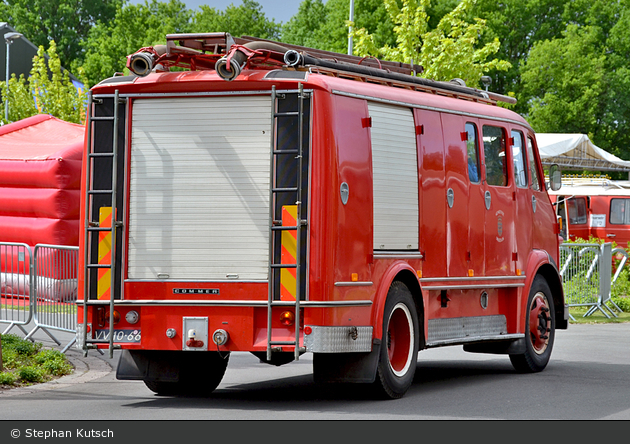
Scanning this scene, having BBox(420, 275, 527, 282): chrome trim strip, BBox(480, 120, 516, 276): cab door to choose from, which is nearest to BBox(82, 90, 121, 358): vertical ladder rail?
BBox(420, 275, 527, 282): chrome trim strip

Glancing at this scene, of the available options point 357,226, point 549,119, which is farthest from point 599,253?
point 549,119

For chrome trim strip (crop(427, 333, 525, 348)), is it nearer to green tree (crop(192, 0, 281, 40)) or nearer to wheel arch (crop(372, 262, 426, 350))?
wheel arch (crop(372, 262, 426, 350))

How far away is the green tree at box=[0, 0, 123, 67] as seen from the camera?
7231 centimetres

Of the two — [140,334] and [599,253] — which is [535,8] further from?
[140,334]

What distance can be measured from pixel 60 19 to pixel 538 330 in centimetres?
6637

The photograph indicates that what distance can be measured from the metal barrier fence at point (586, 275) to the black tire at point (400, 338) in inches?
439

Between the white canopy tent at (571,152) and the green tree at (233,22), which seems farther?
the green tree at (233,22)

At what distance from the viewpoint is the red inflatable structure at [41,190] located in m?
19.2

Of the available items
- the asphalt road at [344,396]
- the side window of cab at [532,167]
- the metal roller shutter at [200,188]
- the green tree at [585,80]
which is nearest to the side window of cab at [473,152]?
the side window of cab at [532,167]

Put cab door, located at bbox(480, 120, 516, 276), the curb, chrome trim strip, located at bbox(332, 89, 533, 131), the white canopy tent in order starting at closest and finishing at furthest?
chrome trim strip, located at bbox(332, 89, 533, 131)
the curb
cab door, located at bbox(480, 120, 516, 276)
the white canopy tent

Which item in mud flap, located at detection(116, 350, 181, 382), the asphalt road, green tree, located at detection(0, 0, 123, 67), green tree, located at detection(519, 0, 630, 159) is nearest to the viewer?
the asphalt road

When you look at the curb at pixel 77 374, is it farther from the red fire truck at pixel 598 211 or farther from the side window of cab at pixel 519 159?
the red fire truck at pixel 598 211

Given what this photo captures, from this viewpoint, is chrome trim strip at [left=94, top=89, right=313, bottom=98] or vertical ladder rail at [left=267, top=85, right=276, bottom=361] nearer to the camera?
vertical ladder rail at [left=267, top=85, right=276, bottom=361]

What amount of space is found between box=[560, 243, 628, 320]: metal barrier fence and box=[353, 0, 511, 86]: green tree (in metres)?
8.02
